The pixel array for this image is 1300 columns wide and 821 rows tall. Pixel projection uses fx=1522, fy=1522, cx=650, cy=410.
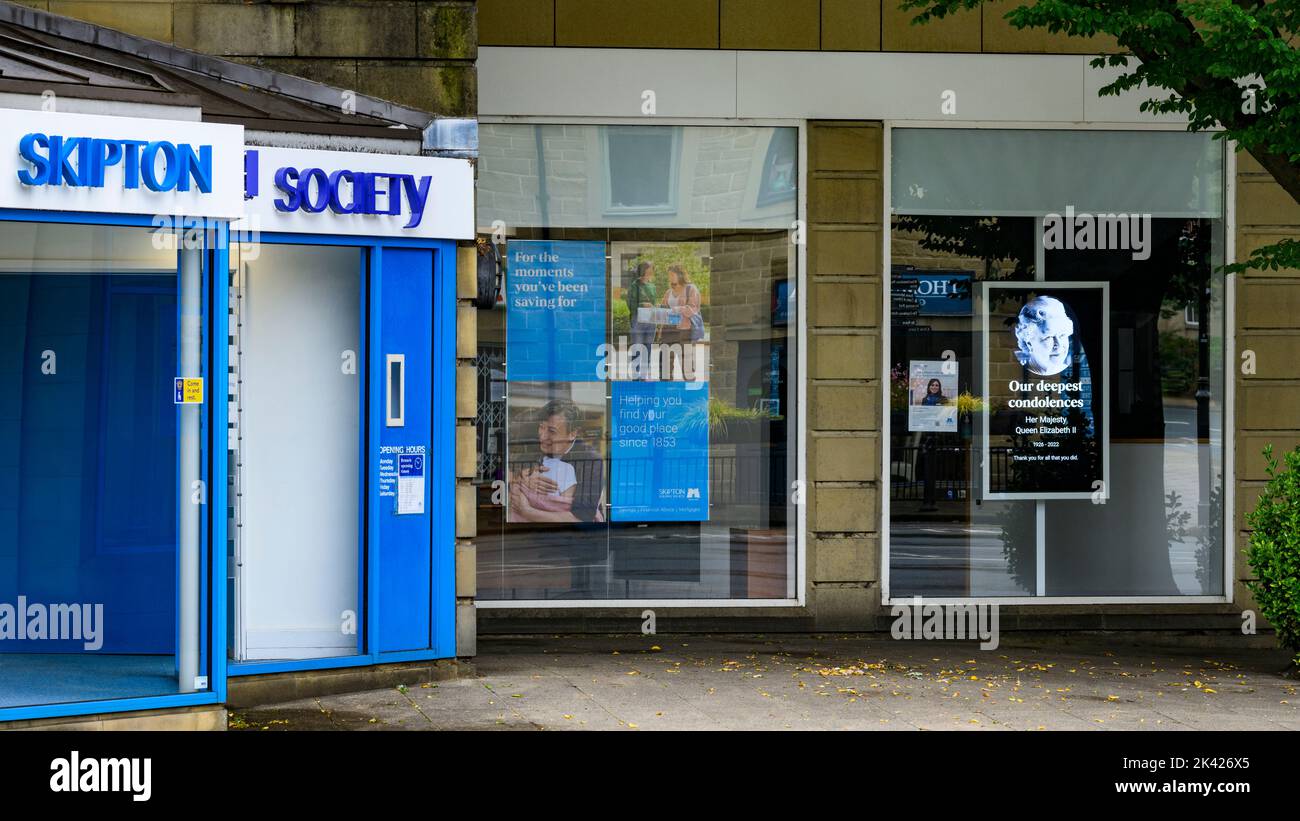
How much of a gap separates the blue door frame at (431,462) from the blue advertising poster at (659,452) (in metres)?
2.55

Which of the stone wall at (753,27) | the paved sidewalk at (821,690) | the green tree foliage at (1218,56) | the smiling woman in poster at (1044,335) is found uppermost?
the stone wall at (753,27)

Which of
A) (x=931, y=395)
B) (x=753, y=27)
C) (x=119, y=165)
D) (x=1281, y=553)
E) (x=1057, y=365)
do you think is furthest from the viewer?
(x=1057, y=365)

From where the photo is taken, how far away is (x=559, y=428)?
11.5 m

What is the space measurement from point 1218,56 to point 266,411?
6.06 metres

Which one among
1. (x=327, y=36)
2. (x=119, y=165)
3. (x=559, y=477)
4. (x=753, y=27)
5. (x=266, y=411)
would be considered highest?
(x=753, y=27)

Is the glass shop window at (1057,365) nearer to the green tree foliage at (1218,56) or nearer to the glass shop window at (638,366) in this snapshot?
the glass shop window at (638,366)

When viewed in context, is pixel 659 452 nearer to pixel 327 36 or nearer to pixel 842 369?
pixel 842 369

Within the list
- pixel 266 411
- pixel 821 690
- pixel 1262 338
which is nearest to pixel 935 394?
pixel 1262 338

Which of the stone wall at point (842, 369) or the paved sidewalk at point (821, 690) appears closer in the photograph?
the paved sidewalk at point (821, 690)

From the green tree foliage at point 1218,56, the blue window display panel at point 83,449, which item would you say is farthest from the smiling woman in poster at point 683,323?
the blue window display panel at point 83,449

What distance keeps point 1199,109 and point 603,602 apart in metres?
5.44

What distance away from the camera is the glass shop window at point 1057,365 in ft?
38.7

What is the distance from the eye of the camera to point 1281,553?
31.7 ft

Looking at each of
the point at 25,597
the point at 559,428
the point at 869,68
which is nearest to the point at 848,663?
the point at 559,428
